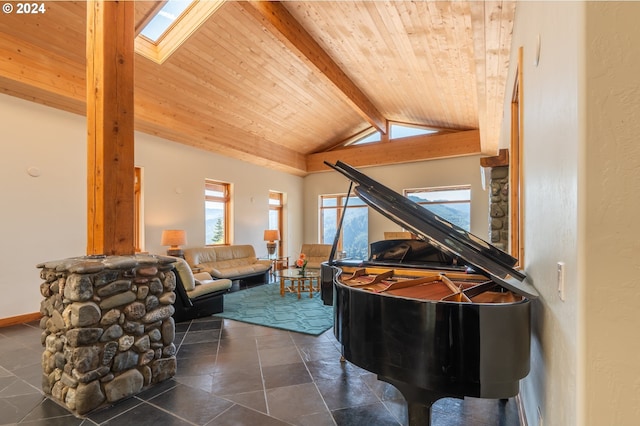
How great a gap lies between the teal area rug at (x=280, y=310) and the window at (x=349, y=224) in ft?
11.8

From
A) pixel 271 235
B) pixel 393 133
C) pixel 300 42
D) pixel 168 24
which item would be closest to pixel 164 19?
pixel 168 24

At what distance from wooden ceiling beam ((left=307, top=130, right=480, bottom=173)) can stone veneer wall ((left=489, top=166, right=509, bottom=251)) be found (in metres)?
3.80

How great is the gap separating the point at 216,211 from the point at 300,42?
4.36 m

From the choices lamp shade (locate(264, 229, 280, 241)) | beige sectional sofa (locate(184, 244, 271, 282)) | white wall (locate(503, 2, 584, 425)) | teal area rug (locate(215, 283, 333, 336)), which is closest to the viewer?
white wall (locate(503, 2, 584, 425))

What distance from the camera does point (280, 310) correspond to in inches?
181

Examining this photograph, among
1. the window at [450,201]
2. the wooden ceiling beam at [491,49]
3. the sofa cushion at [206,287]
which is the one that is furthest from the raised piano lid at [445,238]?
the window at [450,201]

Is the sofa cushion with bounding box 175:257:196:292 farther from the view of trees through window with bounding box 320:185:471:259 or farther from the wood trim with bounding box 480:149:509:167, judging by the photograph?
the view of trees through window with bounding box 320:185:471:259

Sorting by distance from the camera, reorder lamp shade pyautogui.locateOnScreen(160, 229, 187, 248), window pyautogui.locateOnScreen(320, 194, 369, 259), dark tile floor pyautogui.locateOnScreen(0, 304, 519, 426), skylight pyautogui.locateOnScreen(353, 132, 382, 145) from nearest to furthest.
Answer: dark tile floor pyautogui.locateOnScreen(0, 304, 519, 426) < lamp shade pyautogui.locateOnScreen(160, 229, 187, 248) < skylight pyautogui.locateOnScreen(353, 132, 382, 145) < window pyautogui.locateOnScreen(320, 194, 369, 259)

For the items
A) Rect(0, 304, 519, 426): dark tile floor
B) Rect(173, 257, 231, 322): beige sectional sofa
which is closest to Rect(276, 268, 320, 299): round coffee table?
Rect(173, 257, 231, 322): beige sectional sofa

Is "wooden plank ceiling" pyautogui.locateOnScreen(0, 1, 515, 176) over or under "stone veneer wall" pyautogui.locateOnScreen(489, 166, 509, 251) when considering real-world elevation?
over

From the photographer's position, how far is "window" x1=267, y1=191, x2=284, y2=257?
8.96 metres

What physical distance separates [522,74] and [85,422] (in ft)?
12.5
